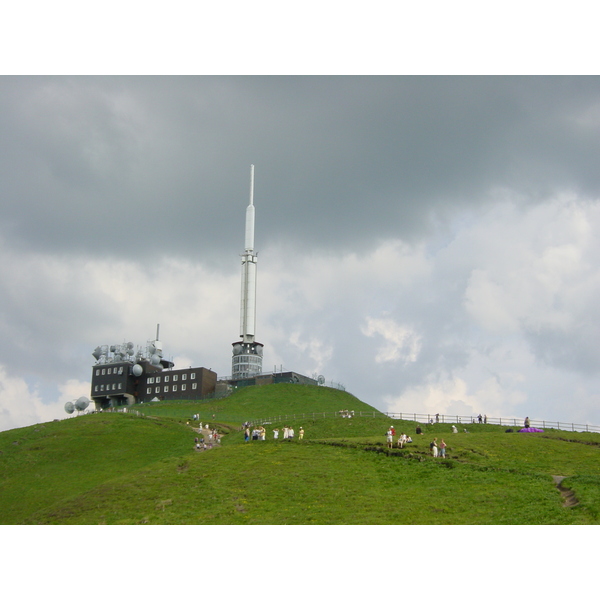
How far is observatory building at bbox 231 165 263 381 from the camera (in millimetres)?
154500

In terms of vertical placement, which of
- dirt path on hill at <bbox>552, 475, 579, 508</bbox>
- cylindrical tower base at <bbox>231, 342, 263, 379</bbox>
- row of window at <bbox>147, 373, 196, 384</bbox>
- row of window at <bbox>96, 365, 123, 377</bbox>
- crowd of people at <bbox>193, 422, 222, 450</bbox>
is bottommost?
dirt path on hill at <bbox>552, 475, 579, 508</bbox>

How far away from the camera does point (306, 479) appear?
47.3 metres

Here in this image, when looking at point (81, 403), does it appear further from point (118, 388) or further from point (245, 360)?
point (245, 360)

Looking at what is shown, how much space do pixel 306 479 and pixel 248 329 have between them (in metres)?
111

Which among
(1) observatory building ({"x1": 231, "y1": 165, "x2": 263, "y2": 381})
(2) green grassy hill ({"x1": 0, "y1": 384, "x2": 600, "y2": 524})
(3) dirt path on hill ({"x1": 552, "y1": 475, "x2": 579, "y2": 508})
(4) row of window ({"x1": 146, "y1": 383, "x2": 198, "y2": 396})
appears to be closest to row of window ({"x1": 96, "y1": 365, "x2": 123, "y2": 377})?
(4) row of window ({"x1": 146, "y1": 383, "x2": 198, "y2": 396})

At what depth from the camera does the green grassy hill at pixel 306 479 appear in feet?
127

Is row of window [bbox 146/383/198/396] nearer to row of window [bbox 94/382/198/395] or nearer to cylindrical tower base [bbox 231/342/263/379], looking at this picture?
row of window [bbox 94/382/198/395]

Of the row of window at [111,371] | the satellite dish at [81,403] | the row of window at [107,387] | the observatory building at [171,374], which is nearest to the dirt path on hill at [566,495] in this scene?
the observatory building at [171,374]

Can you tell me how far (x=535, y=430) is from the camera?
71.1 m

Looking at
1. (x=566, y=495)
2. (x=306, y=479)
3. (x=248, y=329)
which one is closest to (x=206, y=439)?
(x=306, y=479)

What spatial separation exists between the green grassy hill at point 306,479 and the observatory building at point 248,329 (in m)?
75.1

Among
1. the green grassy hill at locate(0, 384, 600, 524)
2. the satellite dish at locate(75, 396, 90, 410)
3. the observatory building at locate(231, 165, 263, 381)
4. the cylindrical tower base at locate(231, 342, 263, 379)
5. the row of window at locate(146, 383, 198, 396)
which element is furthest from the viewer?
the observatory building at locate(231, 165, 263, 381)

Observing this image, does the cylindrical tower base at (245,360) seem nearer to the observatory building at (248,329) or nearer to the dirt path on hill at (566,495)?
the observatory building at (248,329)

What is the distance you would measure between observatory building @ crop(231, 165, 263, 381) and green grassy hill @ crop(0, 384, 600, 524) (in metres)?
75.1
